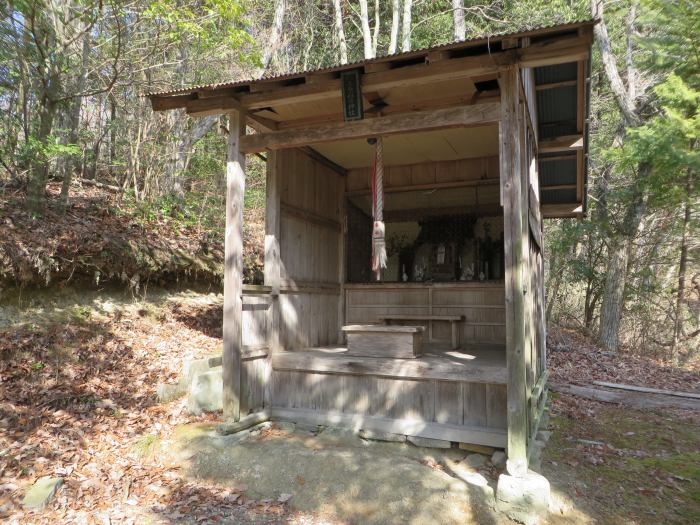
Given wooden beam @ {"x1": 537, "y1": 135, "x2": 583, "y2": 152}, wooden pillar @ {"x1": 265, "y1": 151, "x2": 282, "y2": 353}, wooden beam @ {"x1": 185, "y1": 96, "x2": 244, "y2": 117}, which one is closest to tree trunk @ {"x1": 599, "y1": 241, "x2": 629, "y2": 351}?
wooden beam @ {"x1": 537, "y1": 135, "x2": 583, "y2": 152}

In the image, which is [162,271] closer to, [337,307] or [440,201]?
[337,307]

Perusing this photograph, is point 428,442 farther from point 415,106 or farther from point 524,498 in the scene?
point 415,106

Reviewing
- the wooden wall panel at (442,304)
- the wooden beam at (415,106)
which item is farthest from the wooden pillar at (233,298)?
the wooden wall panel at (442,304)

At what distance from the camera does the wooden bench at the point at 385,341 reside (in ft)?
17.1

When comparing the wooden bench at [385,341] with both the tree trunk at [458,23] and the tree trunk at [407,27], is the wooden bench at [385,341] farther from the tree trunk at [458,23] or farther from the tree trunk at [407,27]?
the tree trunk at [458,23]

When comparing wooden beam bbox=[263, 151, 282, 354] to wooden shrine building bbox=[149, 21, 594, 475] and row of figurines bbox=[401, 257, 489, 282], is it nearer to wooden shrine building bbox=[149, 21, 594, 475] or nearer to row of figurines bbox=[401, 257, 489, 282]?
wooden shrine building bbox=[149, 21, 594, 475]

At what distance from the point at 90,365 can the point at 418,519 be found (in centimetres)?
439

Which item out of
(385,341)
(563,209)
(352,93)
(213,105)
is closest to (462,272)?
(563,209)

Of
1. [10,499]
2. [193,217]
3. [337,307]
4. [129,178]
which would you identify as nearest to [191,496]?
[10,499]

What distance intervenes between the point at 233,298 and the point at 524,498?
3390mm

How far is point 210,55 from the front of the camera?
34.4 feet

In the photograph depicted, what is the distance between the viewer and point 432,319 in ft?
22.9

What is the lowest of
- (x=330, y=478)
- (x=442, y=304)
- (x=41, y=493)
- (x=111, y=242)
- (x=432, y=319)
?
(x=330, y=478)

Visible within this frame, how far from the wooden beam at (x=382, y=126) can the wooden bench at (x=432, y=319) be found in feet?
10.4
